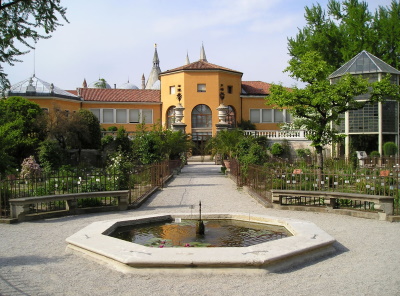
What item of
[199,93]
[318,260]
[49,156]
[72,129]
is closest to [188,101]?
[199,93]

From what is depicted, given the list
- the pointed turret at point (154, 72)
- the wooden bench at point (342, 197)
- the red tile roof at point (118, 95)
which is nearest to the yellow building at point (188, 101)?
the red tile roof at point (118, 95)

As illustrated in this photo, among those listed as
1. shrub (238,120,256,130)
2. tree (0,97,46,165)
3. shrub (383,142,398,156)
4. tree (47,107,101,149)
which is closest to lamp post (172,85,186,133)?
shrub (238,120,256,130)

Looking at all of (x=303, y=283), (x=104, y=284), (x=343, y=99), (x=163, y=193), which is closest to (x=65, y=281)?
(x=104, y=284)

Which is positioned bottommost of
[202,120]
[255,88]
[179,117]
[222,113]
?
[179,117]

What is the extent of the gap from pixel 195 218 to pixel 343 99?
8.44 metres

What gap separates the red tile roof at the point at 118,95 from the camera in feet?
158

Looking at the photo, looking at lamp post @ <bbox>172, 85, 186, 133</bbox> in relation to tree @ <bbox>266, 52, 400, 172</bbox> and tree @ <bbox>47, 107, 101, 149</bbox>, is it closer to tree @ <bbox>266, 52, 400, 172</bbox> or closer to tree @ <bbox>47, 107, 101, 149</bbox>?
tree @ <bbox>47, 107, 101, 149</bbox>

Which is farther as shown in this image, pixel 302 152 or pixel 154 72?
pixel 154 72

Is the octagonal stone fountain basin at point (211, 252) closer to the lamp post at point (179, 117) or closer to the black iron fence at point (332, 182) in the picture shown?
the black iron fence at point (332, 182)

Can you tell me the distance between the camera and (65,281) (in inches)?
235

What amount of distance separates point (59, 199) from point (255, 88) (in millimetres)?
41758

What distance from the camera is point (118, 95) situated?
49.3 meters

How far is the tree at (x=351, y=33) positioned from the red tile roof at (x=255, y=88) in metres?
7.72

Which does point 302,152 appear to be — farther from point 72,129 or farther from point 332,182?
point 332,182
